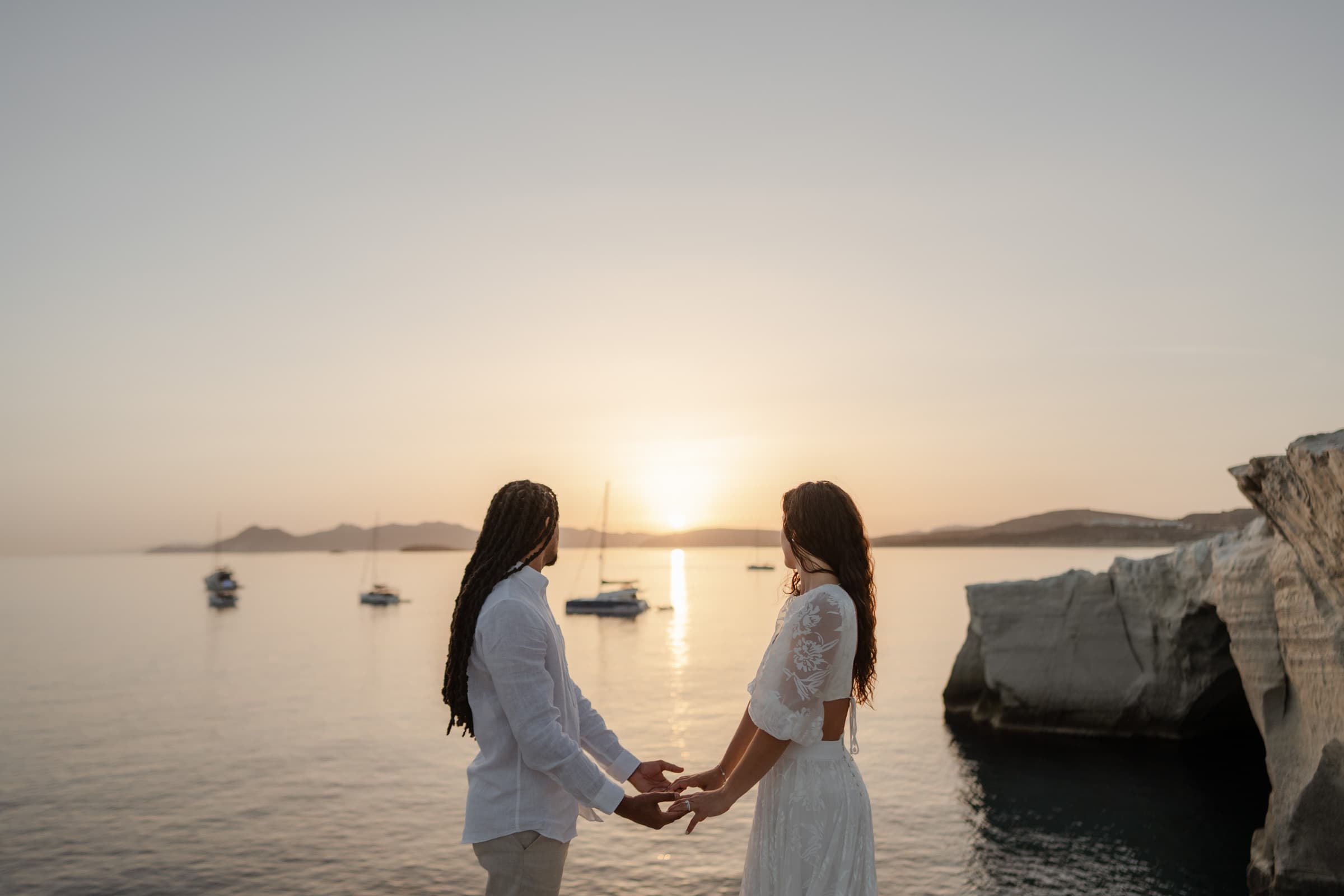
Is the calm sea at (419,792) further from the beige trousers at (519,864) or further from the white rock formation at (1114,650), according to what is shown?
the beige trousers at (519,864)

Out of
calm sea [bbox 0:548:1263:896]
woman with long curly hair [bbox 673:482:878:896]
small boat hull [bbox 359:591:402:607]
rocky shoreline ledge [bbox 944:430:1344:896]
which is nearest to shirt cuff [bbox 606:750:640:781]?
woman with long curly hair [bbox 673:482:878:896]

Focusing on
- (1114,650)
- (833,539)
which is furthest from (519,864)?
(1114,650)

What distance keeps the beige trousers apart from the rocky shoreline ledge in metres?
8.84

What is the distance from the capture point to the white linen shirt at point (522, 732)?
11.5 feet

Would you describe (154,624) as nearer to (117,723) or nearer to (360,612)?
(360,612)

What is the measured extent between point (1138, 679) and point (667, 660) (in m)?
30.8

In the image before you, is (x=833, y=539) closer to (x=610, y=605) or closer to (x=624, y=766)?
(x=624, y=766)

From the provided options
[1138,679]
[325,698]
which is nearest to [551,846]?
[1138,679]

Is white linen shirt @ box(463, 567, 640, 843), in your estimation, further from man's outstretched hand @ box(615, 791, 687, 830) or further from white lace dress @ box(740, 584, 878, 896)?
white lace dress @ box(740, 584, 878, 896)

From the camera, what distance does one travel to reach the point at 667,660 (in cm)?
Answer: 4841

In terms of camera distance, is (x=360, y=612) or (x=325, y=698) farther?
(x=360, y=612)

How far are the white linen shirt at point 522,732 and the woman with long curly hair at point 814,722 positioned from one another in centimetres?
59

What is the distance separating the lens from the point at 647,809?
3945mm

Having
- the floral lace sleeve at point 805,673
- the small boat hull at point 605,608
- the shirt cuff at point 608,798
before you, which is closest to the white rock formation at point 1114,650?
the floral lace sleeve at point 805,673
